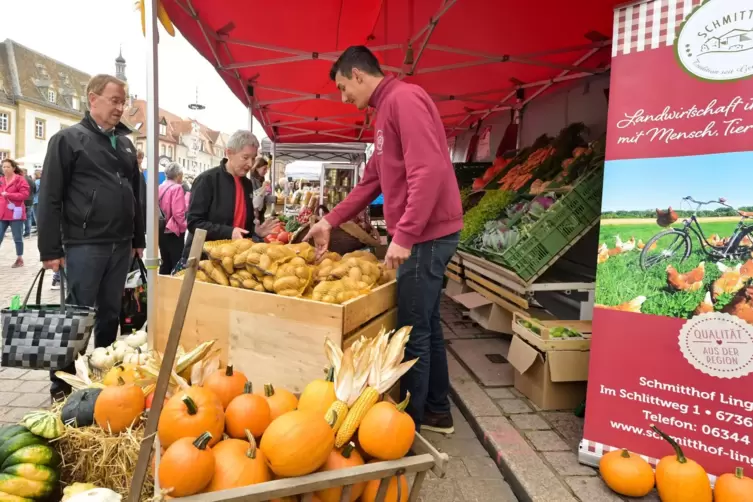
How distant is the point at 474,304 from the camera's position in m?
4.61

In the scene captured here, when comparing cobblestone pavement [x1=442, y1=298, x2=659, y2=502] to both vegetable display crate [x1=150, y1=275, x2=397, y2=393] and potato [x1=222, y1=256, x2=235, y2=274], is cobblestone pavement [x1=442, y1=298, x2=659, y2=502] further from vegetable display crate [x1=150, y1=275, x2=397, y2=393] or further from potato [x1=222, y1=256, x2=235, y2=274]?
potato [x1=222, y1=256, x2=235, y2=274]

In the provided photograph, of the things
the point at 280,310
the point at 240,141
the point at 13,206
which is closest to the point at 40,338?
the point at 280,310

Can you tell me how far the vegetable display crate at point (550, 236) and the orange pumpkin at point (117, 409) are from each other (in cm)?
278

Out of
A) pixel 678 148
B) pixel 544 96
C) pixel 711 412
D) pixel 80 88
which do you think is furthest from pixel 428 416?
pixel 80 88

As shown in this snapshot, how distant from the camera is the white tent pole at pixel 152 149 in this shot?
279cm

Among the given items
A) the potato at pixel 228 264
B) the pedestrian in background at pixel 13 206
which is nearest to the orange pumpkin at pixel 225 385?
the potato at pixel 228 264

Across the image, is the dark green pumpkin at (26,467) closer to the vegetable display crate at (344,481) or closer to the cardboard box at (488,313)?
the vegetable display crate at (344,481)

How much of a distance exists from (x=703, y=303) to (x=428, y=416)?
1662 mm

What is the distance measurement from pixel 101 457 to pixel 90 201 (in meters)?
1.88

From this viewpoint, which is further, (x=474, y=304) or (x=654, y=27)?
(x=474, y=304)

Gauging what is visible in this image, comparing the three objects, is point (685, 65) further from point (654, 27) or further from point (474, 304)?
point (474, 304)

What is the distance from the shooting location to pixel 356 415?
162cm

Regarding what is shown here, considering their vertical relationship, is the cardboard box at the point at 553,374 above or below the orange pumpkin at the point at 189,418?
below

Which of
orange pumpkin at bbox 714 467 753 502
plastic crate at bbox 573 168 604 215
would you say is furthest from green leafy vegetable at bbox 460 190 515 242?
orange pumpkin at bbox 714 467 753 502
